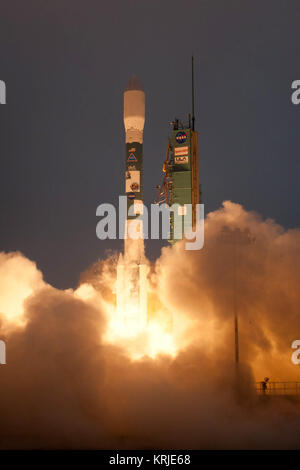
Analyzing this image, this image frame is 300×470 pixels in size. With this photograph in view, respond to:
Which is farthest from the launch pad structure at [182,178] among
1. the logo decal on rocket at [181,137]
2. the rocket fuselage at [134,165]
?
the rocket fuselage at [134,165]

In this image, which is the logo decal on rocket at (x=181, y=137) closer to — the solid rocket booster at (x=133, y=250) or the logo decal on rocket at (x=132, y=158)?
the solid rocket booster at (x=133, y=250)

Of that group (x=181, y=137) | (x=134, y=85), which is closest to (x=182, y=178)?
(x=181, y=137)

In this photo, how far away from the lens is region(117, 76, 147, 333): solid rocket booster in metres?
38.4

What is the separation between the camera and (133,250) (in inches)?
1529

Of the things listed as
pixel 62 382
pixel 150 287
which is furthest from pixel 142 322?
pixel 62 382

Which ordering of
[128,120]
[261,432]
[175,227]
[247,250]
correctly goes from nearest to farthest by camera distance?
1. [261,432]
2. [247,250]
3. [128,120]
4. [175,227]

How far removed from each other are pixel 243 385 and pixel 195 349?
2.97 m

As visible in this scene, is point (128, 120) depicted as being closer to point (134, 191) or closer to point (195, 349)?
point (134, 191)

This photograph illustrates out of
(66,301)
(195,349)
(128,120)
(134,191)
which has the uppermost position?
(128,120)

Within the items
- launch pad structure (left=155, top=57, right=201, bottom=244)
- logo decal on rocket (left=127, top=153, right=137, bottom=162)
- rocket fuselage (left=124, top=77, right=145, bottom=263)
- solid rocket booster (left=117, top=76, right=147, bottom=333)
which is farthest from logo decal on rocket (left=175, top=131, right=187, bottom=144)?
logo decal on rocket (left=127, top=153, right=137, bottom=162)

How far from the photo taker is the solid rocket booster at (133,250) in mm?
38438

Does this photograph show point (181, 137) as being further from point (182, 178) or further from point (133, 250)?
point (133, 250)

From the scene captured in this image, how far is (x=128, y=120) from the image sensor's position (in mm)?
39844
